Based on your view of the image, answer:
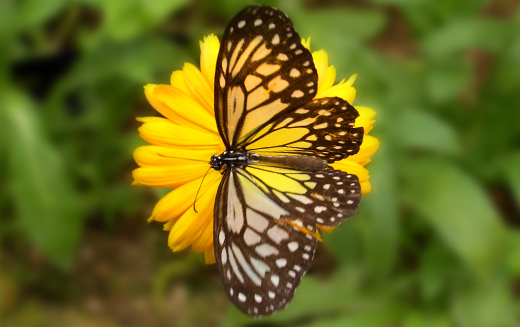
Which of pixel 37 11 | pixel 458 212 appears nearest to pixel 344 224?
pixel 458 212

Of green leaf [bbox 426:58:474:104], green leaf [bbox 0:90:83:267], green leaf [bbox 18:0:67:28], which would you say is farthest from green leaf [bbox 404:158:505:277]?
green leaf [bbox 18:0:67:28]

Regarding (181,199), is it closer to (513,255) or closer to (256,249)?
(256,249)

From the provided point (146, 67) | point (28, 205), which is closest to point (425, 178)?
point (146, 67)

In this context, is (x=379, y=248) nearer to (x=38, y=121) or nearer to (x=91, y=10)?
(x=38, y=121)

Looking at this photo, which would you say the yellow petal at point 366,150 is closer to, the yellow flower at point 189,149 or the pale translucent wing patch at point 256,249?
the yellow flower at point 189,149

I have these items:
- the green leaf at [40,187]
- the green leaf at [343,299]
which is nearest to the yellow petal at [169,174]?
the green leaf at [343,299]

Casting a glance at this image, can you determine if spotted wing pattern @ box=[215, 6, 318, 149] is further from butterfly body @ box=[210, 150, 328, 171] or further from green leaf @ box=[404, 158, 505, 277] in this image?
green leaf @ box=[404, 158, 505, 277]
